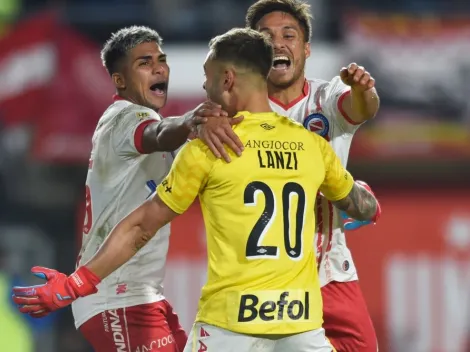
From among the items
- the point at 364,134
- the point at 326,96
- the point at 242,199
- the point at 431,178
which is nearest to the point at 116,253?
the point at 242,199

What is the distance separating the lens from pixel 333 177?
5223mm

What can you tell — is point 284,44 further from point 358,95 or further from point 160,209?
point 160,209

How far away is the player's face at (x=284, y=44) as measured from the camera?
19.9 feet

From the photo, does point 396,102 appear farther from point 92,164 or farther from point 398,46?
point 92,164

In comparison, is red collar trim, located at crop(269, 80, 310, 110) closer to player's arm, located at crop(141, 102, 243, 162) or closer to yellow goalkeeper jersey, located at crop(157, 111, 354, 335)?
player's arm, located at crop(141, 102, 243, 162)

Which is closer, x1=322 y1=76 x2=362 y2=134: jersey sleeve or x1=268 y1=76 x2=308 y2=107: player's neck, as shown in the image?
x1=322 y1=76 x2=362 y2=134: jersey sleeve

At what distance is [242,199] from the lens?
16.1ft

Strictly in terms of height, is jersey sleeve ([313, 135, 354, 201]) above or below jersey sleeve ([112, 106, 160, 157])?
below

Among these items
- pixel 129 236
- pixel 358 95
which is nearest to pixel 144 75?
pixel 358 95

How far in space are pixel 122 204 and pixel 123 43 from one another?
0.88 meters

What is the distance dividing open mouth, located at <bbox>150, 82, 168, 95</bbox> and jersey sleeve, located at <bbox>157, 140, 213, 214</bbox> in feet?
4.19

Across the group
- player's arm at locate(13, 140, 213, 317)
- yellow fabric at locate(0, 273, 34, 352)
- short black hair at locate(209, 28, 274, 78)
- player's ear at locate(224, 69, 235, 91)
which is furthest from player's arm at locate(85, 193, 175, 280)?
yellow fabric at locate(0, 273, 34, 352)

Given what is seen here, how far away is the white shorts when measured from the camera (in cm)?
488

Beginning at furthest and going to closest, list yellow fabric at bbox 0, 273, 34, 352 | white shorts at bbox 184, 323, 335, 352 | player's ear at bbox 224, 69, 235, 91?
yellow fabric at bbox 0, 273, 34, 352 < player's ear at bbox 224, 69, 235, 91 < white shorts at bbox 184, 323, 335, 352
